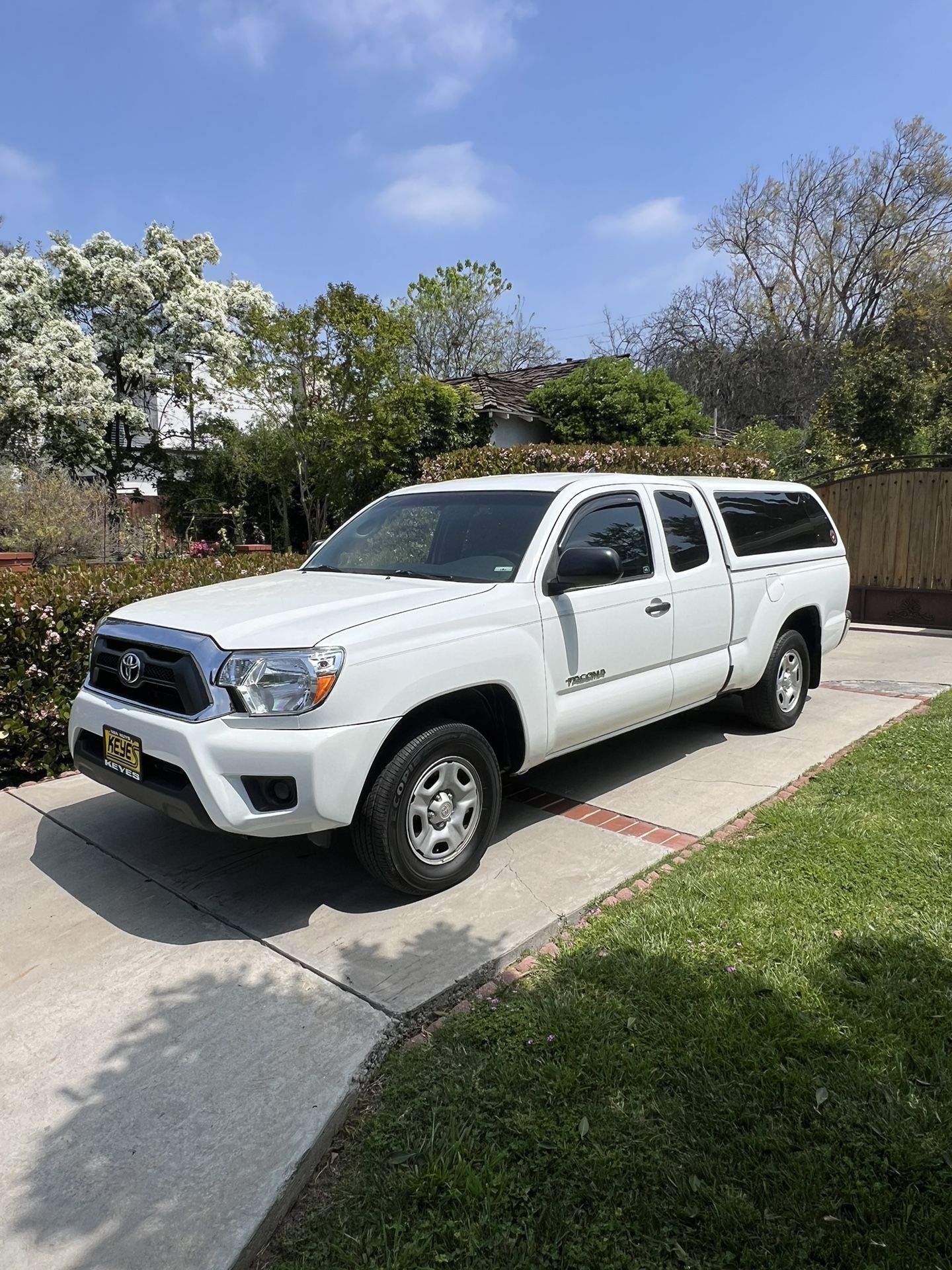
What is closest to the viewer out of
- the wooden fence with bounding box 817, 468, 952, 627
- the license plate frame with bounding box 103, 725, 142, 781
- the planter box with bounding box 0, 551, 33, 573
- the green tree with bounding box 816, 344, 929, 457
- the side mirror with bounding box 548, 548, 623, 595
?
the license plate frame with bounding box 103, 725, 142, 781

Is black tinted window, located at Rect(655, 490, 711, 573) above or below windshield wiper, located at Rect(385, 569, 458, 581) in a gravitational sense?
above

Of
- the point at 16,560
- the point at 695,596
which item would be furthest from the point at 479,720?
the point at 16,560

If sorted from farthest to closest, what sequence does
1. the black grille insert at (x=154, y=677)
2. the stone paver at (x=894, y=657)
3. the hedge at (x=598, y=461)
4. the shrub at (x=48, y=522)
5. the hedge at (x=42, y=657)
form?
the hedge at (x=598, y=461) < the shrub at (x=48, y=522) < the stone paver at (x=894, y=657) < the hedge at (x=42, y=657) < the black grille insert at (x=154, y=677)

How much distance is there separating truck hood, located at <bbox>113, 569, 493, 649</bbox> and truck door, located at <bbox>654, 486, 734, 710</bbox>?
1587 mm

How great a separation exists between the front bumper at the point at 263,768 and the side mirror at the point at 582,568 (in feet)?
4.25

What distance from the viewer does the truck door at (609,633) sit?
4.39 meters

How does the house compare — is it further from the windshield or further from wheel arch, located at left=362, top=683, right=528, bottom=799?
wheel arch, located at left=362, top=683, right=528, bottom=799

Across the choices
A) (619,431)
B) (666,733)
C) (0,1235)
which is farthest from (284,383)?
(0,1235)

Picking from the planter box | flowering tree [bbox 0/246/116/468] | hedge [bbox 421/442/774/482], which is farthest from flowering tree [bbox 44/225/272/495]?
the planter box

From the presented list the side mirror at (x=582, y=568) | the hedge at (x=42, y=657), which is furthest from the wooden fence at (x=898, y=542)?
the hedge at (x=42, y=657)

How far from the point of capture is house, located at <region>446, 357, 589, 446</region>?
18484mm

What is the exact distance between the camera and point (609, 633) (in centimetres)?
466

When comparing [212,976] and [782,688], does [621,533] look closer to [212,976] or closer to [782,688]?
[782,688]

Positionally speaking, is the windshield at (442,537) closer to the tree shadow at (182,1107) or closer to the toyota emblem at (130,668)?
the toyota emblem at (130,668)
